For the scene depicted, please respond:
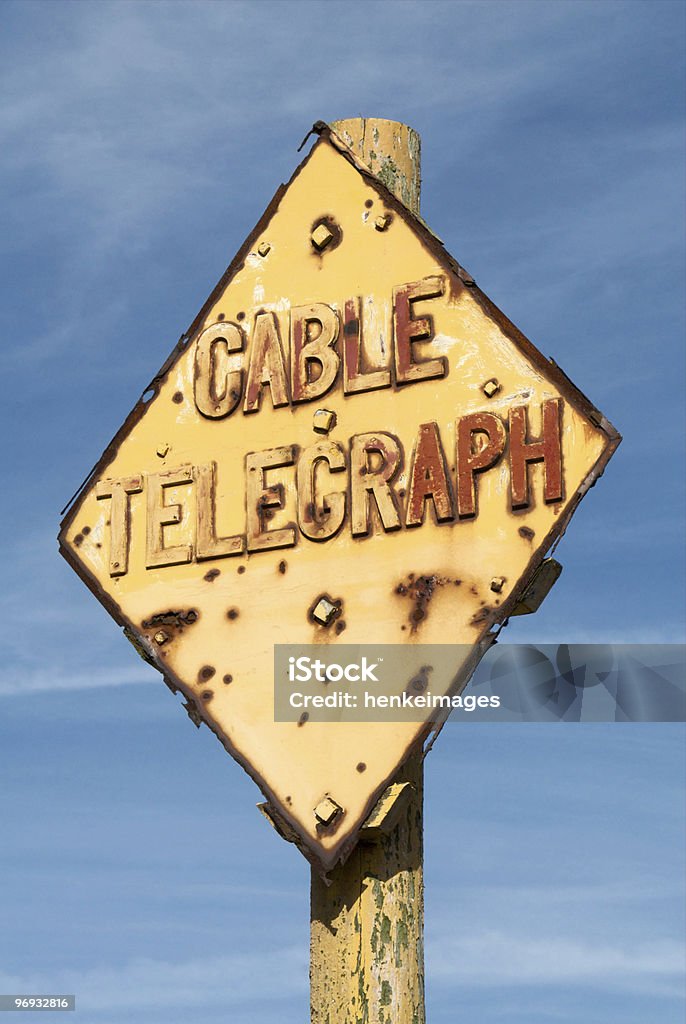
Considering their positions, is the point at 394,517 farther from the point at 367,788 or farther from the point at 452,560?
the point at 367,788

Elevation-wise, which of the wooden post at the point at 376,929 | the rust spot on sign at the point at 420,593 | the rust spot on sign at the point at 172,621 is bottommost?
the wooden post at the point at 376,929

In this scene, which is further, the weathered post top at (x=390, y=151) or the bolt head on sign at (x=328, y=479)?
the weathered post top at (x=390, y=151)

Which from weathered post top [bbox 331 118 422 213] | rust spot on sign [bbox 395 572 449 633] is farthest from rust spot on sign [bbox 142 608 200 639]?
weathered post top [bbox 331 118 422 213]

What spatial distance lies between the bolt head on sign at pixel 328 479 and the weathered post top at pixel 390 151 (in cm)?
10

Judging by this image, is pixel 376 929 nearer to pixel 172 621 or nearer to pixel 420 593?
pixel 420 593

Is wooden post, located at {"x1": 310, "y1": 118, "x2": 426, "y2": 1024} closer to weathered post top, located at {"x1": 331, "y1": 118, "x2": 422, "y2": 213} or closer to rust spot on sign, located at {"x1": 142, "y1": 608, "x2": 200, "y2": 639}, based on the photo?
rust spot on sign, located at {"x1": 142, "y1": 608, "x2": 200, "y2": 639}

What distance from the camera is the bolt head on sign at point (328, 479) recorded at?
6.29 meters

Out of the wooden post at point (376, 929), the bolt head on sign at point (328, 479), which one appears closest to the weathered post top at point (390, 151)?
the bolt head on sign at point (328, 479)

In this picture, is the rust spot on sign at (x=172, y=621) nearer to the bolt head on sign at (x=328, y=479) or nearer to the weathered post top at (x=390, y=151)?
the bolt head on sign at (x=328, y=479)

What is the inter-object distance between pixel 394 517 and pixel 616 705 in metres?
1.43

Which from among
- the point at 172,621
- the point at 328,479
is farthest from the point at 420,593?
the point at 172,621

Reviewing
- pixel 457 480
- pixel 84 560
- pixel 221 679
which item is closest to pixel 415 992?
pixel 221 679

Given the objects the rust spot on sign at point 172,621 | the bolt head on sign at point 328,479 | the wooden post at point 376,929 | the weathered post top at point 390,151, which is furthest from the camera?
the weathered post top at point 390,151

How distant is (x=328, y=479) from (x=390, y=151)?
1.60 m
